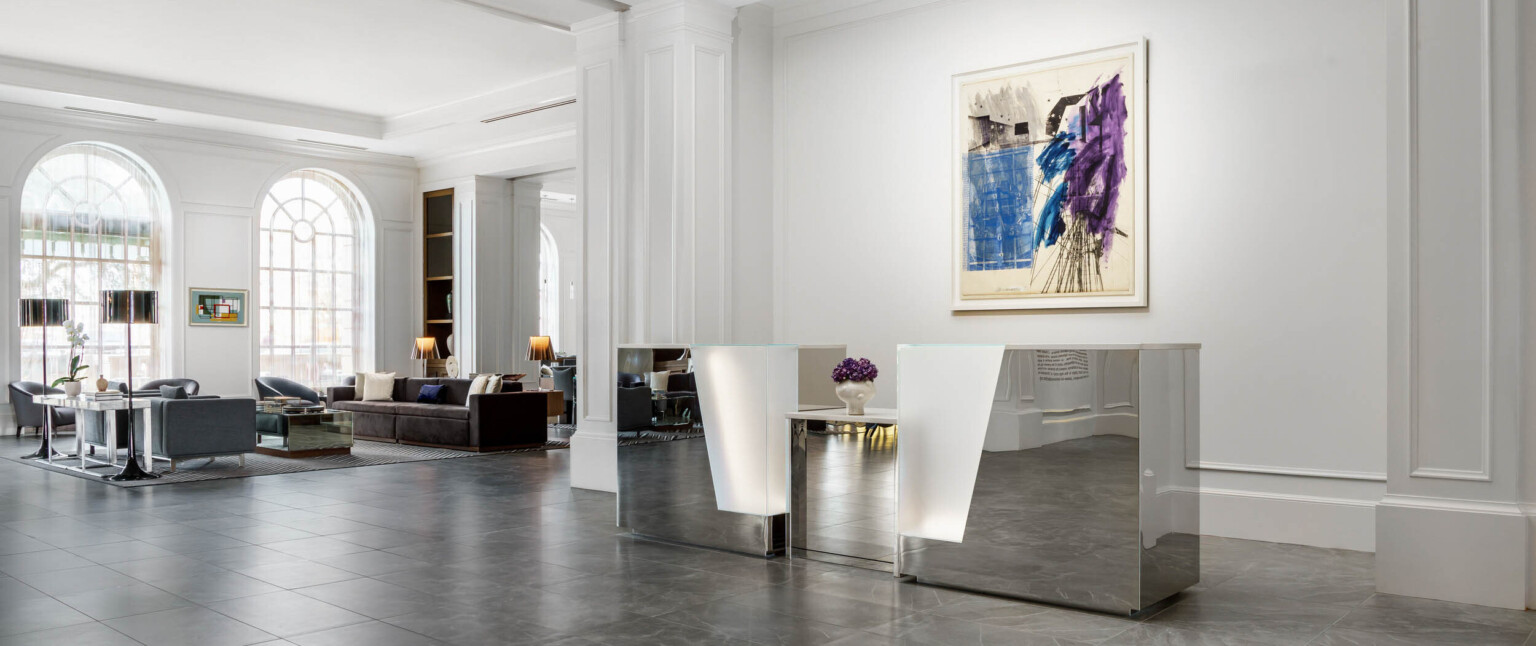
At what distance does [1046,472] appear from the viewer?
4.21 m

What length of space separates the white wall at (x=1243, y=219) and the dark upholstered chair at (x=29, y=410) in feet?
31.3

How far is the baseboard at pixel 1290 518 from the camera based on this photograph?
530 cm

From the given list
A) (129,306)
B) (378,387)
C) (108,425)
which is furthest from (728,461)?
(378,387)

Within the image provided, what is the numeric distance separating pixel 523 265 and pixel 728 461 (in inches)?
384

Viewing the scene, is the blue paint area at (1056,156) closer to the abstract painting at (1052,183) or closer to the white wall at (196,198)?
the abstract painting at (1052,183)

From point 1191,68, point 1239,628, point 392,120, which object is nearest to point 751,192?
point 1191,68

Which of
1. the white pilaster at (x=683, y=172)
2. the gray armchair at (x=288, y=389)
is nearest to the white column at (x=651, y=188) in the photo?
the white pilaster at (x=683, y=172)

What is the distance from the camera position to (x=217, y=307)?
1309 cm

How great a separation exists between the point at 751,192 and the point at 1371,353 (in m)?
4.07

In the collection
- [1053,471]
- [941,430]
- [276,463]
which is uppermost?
[941,430]

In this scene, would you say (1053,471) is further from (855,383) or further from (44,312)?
(44,312)

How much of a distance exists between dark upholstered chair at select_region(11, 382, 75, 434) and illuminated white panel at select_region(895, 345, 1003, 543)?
10397 mm

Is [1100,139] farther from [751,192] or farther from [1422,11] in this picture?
[751,192]

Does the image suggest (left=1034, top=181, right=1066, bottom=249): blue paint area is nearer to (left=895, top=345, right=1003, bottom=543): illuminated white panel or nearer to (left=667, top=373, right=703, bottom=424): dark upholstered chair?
(left=895, top=345, right=1003, bottom=543): illuminated white panel
